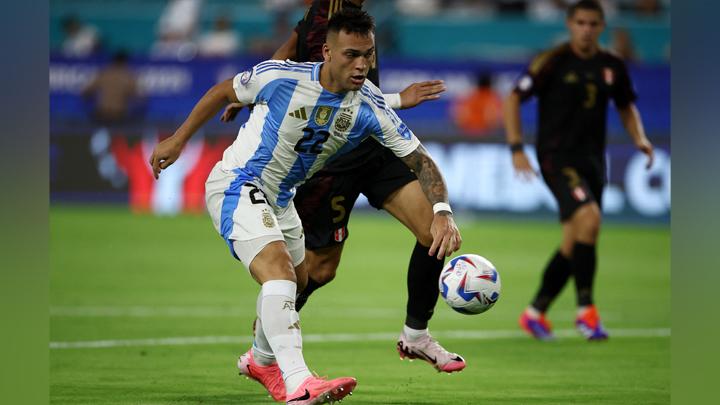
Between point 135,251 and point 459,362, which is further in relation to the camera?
point 135,251

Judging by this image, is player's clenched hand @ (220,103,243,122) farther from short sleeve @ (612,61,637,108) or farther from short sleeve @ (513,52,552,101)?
short sleeve @ (612,61,637,108)

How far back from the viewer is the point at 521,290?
12547 millimetres

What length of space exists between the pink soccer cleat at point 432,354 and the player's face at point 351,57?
1707 mm

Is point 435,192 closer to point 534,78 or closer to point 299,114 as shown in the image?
point 299,114

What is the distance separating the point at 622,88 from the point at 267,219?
4974mm

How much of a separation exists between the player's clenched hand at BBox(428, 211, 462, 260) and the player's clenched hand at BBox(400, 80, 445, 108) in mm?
740

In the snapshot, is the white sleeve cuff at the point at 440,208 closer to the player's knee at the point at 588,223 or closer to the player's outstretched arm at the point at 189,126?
the player's outstretched arm at the point at 189,126

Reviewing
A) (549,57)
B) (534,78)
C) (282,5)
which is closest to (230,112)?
(534,78)

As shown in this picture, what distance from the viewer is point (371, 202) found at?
7215mm

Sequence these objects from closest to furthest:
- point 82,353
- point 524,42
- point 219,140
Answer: point 82,353 < point 219,140 < point 524,42

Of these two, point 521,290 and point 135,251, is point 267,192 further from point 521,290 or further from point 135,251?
point 135,251

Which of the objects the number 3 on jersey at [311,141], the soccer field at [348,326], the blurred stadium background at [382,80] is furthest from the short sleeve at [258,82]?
the blurred stadium background at [382,80]
